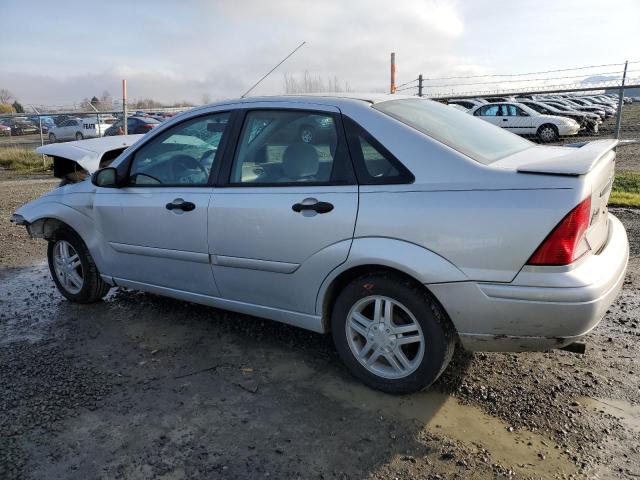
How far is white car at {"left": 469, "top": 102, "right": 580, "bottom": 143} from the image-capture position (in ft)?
62.4

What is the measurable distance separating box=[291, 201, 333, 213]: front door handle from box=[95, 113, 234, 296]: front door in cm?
74

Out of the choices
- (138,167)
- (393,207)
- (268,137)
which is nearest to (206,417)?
(393,207)

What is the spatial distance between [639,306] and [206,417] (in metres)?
3.46

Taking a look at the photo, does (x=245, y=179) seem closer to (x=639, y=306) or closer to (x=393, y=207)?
(x=393, y=207)

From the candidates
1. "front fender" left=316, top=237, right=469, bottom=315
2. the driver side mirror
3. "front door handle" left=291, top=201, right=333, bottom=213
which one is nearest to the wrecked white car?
the driver side mirror

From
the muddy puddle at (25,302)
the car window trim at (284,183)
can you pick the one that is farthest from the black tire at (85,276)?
the car window trim at (284,183)

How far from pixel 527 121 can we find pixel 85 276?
1832cm

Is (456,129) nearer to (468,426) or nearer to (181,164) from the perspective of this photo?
(468,426)

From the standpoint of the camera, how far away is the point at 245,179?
3484 mm

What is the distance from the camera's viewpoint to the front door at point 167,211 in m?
3.67

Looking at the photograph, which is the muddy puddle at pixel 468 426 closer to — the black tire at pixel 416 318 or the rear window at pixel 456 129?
the black tire at pixel 416 318

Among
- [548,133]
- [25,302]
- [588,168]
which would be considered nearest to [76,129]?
[548,133]

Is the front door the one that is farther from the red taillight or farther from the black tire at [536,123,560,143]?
the black tire at [536,123,560,143]

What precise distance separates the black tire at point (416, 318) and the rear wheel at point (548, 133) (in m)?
18.3
